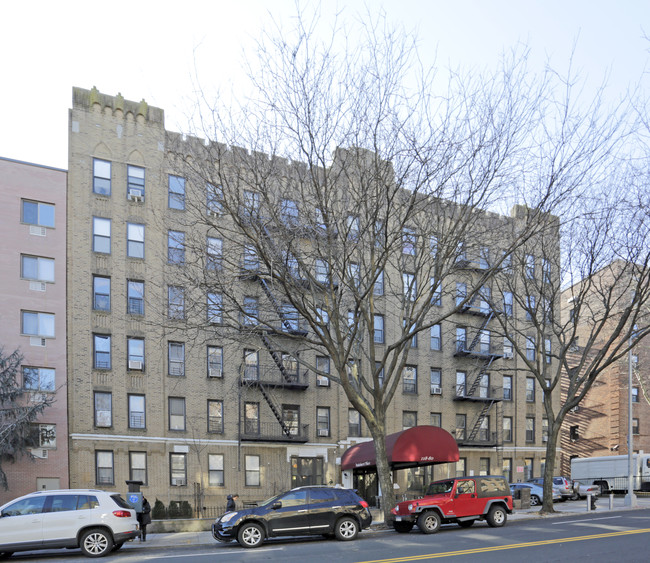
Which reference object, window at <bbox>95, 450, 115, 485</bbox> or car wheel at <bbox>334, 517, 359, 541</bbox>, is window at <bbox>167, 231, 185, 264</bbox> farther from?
window at <bbox>95, 450, 115, 485</bbox>

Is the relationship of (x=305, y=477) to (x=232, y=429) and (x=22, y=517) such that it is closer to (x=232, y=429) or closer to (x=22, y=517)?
(x=232, y=429)

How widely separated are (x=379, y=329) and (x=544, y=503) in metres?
14.3

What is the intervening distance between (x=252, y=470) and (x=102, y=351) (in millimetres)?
9212

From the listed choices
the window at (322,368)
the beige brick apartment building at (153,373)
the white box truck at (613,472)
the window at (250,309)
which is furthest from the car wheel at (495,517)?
the white box truck at (613,472)

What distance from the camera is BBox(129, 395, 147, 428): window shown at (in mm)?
31828

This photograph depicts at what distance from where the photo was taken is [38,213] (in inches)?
1224

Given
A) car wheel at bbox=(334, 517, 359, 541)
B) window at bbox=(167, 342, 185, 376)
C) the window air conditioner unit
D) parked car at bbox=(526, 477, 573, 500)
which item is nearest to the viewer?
car wheel at bbox=(334, 517, 359, 541)

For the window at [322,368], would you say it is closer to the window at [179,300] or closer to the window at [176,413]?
the window at [176,413]

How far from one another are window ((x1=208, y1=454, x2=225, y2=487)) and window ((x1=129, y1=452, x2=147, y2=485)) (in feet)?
10.0

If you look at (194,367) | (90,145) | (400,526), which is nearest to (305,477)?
(194,367)

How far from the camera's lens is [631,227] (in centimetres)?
2561

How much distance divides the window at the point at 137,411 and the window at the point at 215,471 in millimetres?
3655

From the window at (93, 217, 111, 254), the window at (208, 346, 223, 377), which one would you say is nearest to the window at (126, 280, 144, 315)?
the window at (93, 217, 111, 254)

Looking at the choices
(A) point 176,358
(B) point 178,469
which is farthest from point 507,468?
(A) point 176,358
